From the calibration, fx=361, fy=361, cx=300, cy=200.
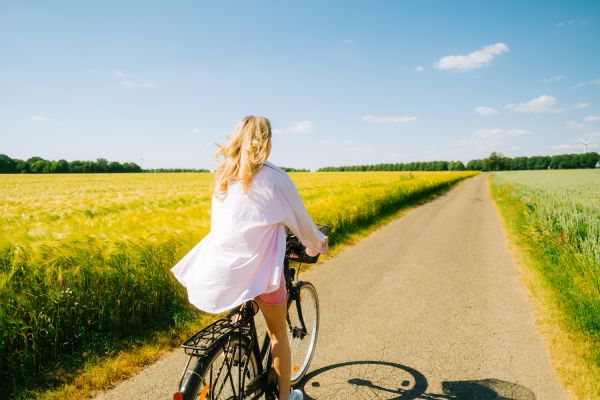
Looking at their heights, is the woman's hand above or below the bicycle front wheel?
above

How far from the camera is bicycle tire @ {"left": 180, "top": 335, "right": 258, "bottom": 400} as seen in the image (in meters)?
2.08

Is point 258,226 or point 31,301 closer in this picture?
point 258,226

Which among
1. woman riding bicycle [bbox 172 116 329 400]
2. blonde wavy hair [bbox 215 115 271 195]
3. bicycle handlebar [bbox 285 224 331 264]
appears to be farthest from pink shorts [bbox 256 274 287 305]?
blonde wavy hair [bbox 215 115 271 195]

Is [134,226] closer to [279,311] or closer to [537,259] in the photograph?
[279,311]

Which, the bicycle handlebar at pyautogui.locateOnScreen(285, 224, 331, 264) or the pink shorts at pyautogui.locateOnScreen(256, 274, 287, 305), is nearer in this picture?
the pink shorts at pyautogui.locateOnScreen(256, 274, 287, 305)

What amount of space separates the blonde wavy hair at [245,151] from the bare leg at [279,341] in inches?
34.7

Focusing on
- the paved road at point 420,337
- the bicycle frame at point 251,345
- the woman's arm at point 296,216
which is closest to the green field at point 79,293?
the paved road at point 420,337

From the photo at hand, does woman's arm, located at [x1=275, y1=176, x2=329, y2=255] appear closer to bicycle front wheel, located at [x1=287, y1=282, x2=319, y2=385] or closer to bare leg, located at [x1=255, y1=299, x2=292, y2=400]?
bare leg, located at [x1=255, y1=299, x2=292, y2=400]

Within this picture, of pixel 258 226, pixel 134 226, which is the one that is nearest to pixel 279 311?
pixel 258 226

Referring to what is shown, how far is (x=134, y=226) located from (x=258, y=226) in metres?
4.31

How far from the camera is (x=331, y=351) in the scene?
4262 millimetres

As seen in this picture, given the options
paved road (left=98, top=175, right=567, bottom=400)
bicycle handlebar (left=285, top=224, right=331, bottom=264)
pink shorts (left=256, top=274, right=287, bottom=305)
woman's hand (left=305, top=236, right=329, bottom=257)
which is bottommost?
paved road (left=98, top=175, right=567, bottom=400)

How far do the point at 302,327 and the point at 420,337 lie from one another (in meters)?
1.85

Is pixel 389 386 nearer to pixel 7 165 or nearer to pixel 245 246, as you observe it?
pixel 245 246
